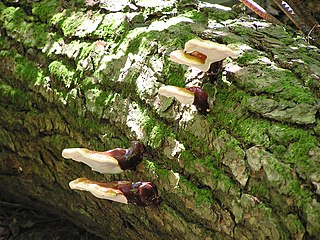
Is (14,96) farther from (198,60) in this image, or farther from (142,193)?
(198,60)

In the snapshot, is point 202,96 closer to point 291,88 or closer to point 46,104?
point 291,88

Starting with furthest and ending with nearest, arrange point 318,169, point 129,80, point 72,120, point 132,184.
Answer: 1. point 72,120
2. point 129,80
3. point 132,184
4. point 318,169

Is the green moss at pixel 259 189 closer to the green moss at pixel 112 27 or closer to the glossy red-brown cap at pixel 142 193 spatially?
the glossy red-brown cap at pixel 142 193

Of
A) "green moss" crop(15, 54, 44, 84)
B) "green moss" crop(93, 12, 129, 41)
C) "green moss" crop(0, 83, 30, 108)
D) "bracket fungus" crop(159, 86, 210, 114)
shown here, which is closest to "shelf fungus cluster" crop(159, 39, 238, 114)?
"bracket fungus" crop(159, 86, 210, 114)

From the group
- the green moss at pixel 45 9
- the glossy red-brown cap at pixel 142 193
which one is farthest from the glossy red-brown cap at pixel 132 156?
the green moss at pixel 45 9

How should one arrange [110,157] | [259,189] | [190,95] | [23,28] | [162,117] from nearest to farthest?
[259,189]
[190,95]
[110,157]
[162,117]
[23,28]

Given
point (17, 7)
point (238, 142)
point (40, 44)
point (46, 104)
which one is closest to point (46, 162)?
point (46, 104)

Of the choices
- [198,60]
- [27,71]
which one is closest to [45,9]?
[27,71]
